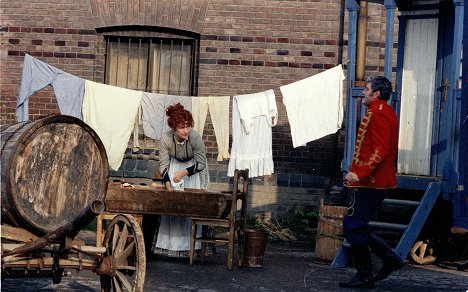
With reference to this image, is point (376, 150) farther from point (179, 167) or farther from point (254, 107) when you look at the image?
point (254, 107)

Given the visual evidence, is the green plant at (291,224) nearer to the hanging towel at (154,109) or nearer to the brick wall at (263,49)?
the brick wall at (263,49)

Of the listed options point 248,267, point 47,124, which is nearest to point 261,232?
point 248,267

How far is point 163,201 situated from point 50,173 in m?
3.01

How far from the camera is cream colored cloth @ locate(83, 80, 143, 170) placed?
12906mm

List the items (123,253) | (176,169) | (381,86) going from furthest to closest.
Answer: (176,169), (381,86), (123,253)

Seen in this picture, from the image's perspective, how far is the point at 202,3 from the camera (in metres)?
14.3

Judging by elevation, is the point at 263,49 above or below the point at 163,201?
above

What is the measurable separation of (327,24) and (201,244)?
4451 millimetres

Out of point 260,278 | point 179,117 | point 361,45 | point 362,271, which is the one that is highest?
point 361,45

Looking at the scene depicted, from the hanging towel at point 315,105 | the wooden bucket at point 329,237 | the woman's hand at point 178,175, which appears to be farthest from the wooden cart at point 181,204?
the hanging towel at point 315,105

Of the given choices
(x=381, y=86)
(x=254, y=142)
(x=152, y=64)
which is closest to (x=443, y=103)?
(x=381, y=86)

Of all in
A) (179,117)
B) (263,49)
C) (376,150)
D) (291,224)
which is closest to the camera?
(376,150)

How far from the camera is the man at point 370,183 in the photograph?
30.8 feet

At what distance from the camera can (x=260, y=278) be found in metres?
9.98
